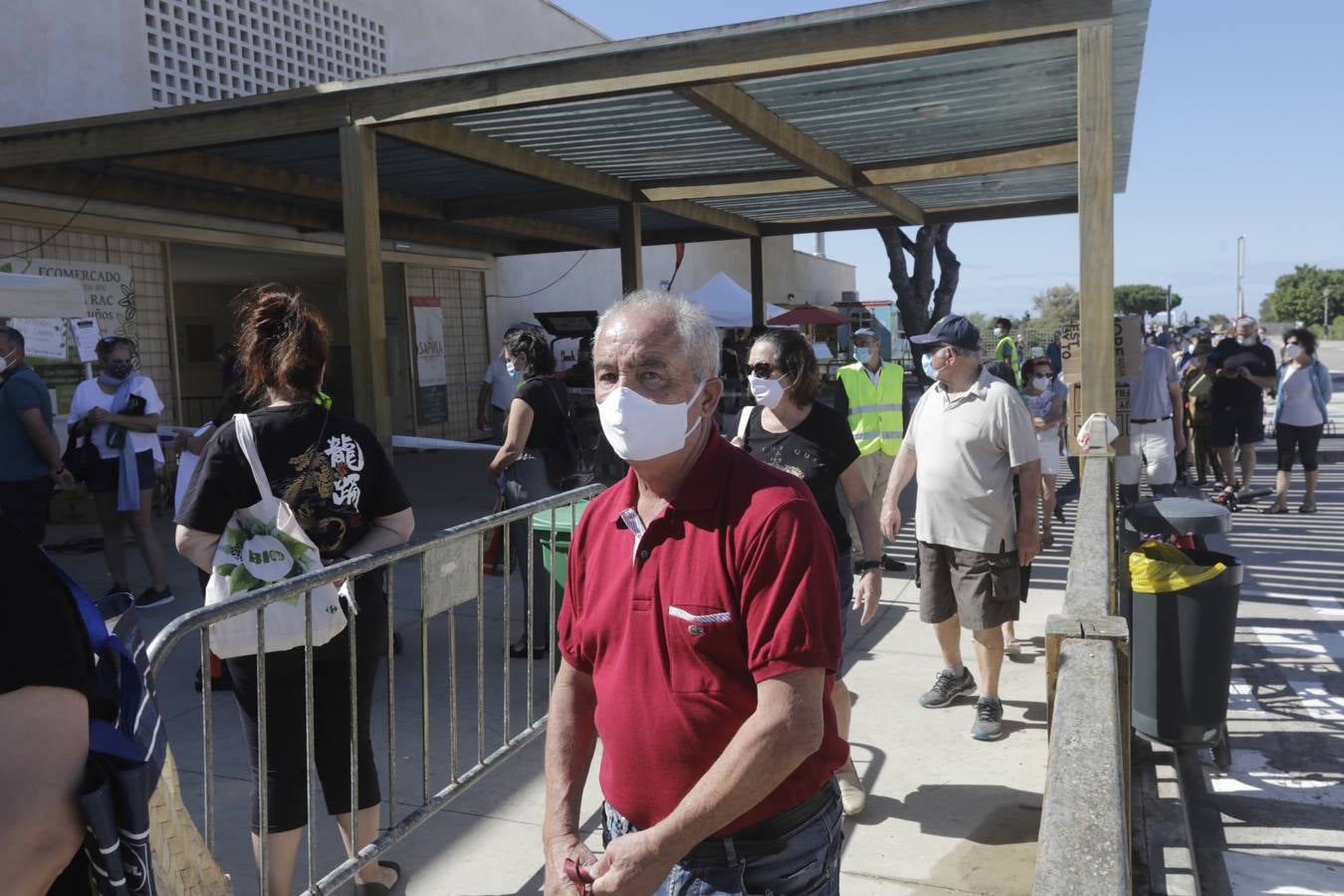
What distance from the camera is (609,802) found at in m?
2.11

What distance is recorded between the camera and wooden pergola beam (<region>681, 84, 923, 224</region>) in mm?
7327

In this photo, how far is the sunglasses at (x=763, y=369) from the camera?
414 centimetres

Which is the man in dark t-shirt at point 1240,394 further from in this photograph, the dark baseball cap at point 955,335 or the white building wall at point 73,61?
the white building wall at point 73,61

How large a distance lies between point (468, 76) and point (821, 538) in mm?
6139

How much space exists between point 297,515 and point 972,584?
3.02 m

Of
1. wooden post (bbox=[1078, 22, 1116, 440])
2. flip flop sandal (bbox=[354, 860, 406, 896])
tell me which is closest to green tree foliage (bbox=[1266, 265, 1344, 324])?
wooden post (bbox=[1078, 22, 1116, 440])

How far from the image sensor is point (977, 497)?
188 inches

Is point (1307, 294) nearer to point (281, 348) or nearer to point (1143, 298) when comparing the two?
point (1143, 298)

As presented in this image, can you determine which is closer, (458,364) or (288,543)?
(288,543)

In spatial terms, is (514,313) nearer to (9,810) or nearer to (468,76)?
(468,76)

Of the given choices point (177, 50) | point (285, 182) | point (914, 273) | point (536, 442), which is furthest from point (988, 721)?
point (914, 273)

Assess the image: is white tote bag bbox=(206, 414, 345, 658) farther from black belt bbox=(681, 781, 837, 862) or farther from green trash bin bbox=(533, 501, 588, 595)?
green trash bin bbox=(533, 501, 588, 595)

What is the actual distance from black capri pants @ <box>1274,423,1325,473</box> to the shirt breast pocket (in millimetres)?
10562

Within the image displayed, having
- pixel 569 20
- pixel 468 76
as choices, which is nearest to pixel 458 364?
pixel 569 20
